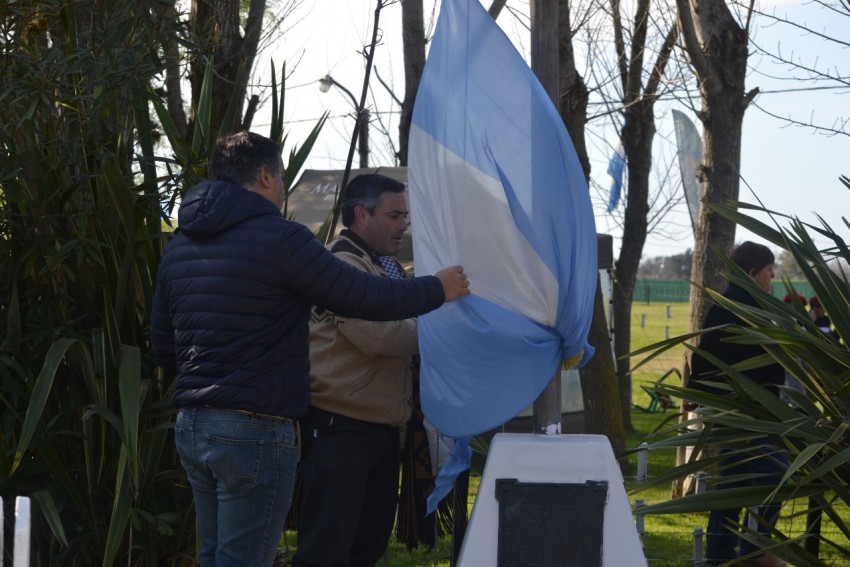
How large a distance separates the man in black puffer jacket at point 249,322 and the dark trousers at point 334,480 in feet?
1.33

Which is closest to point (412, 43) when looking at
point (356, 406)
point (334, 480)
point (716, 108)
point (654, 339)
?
point (716, 108)

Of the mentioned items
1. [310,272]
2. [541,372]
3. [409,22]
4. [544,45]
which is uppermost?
[409,22]

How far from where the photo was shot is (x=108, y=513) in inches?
175

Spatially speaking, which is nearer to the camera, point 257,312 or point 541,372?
point 257,312

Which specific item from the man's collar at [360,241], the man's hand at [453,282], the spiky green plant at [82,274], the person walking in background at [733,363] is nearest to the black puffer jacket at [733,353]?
the person walking in background at [733,363]

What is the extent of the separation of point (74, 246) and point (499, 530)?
2.02 m

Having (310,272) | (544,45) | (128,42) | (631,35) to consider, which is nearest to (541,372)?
(310,272)

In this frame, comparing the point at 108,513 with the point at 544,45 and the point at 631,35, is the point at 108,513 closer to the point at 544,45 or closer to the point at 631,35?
the point at 544,45

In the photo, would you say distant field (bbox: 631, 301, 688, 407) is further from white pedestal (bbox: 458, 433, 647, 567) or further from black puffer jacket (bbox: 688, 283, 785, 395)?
white pedestal (bbox: 458, 433, 647, 567)

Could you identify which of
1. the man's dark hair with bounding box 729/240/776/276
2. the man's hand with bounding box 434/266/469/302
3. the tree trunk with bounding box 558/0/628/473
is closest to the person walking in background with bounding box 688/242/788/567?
the man's dark hair with bounding box 729/240/776/276

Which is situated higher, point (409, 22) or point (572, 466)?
point (409, 22)

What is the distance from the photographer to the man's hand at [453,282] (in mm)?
3568

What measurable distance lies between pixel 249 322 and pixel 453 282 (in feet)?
2.19

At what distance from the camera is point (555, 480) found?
3.54 meters
